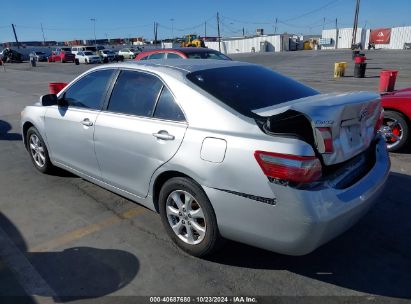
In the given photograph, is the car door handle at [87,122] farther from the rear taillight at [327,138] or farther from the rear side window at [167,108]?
the rear taillight at [327,138]

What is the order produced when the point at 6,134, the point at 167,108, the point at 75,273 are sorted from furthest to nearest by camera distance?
1. the point at 6,134
2. the point at 167,108
3. the point at 75,273

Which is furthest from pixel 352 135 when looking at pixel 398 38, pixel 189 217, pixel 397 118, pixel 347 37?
pixel 347 37

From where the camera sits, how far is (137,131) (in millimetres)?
3367

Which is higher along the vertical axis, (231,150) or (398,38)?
(231,150)

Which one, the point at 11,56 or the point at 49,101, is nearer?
the point at 49,101

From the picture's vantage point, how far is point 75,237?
11.7ft

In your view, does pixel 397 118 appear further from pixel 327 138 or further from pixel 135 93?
pixel 135 93

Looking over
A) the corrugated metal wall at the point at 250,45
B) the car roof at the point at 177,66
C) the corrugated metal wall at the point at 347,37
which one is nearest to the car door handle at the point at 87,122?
the car roof at the point at 177,66

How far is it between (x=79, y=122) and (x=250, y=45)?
76.2 meters

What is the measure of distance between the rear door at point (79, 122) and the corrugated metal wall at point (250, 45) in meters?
72.1

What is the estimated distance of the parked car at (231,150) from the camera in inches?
97.8

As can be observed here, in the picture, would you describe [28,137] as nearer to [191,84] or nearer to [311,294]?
[191,84]

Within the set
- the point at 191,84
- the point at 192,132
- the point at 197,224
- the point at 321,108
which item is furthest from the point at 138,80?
the point at 321,108

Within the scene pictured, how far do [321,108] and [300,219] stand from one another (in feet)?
2.63
